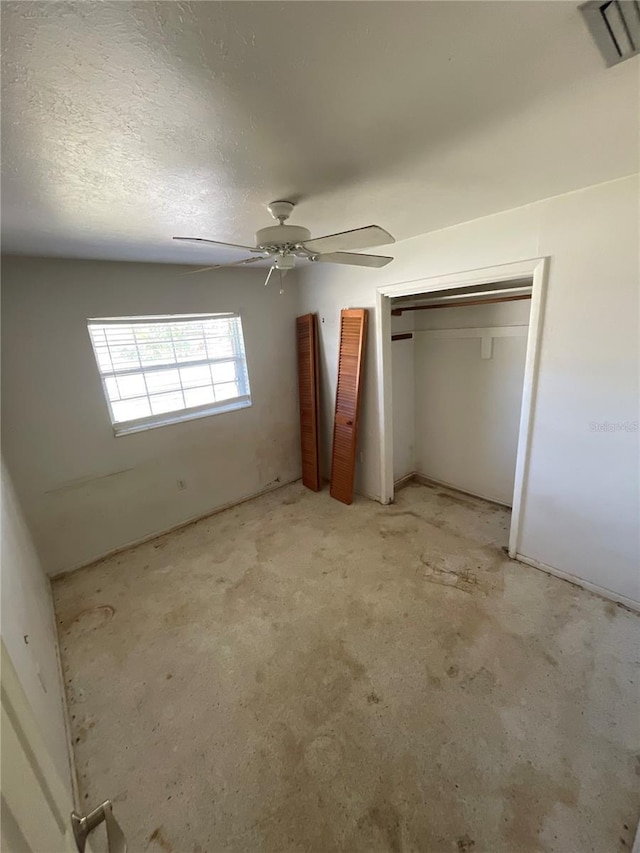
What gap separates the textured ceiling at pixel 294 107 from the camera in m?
0.74

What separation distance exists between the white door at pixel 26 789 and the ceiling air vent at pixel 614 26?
172 centimetres

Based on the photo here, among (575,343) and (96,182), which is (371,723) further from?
(96,182)

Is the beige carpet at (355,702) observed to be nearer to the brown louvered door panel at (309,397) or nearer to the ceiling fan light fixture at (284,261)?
the brown louvered door panel at (309,397)

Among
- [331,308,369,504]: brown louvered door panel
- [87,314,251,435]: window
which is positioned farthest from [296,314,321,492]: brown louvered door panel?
[87,314,251,435]: window

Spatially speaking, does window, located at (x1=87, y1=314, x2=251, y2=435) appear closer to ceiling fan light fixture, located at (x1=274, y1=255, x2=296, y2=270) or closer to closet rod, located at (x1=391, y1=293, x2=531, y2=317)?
closet rod, located at (x1=391, y1=293, x2=531, y2=317)

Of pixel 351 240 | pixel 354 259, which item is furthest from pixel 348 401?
pixel 351 240

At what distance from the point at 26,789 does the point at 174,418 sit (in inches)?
118

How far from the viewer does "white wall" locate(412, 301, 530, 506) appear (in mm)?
3117

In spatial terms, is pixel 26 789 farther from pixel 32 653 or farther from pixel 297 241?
pixel 297 241

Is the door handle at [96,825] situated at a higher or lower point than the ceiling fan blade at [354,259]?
lower

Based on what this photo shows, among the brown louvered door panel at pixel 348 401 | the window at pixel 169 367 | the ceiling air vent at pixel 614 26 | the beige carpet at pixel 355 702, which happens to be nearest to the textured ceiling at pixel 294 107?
the ceiling air vent at pixel 614 26

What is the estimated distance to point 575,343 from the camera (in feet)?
6.74

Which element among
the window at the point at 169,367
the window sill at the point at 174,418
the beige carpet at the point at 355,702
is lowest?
the beige carpet at the point at 355,702

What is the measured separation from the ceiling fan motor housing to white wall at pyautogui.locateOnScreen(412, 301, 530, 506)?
7.41 feet
